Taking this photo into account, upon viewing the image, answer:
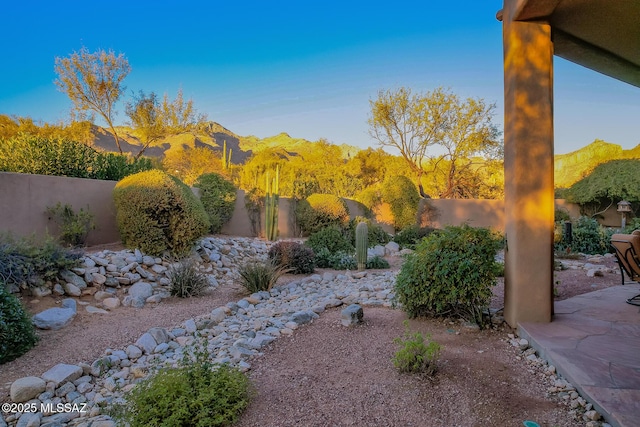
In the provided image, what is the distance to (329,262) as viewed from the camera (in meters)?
8.45

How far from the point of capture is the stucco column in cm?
334

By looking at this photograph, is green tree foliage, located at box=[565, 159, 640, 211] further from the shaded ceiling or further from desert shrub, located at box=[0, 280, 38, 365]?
desert shrub, located at box=[0, 280, 38, 365]

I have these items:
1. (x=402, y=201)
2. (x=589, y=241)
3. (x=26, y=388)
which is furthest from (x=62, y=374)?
(x=402, y=201)

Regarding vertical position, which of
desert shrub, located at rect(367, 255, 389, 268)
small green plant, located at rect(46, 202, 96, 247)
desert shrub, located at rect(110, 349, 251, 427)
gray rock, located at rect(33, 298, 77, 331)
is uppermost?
small green plant, located at rect(46, 202, 96, 247)

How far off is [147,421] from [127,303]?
12.7 ft

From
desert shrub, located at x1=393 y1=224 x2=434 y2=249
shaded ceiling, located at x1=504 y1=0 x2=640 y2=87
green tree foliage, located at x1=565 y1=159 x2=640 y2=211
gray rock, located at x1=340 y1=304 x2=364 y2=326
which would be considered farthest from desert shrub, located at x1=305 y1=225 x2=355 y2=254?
green tree foliage, located at x1=565 y1=159 x2=640 y2=211

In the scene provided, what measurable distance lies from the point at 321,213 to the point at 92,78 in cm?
1038

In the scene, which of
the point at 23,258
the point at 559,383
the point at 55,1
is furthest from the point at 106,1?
the point at 559,383

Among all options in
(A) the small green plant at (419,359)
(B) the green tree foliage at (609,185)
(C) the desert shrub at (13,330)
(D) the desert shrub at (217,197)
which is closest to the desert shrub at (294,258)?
(D) the desert shrub at (217,197)

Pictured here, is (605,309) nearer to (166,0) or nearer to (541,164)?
(541,164)

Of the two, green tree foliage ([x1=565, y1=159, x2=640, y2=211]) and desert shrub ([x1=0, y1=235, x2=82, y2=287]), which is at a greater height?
green tree foliage ([x1=565, y1=159, x2=640, y2=211])

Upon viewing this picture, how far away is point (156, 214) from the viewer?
7039mm

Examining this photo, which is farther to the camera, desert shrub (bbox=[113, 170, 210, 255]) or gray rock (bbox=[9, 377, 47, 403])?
desert shrub (bbox=[113, 170, 210, 255])

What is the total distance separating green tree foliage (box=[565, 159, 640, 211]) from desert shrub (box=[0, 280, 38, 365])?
56.7ft
